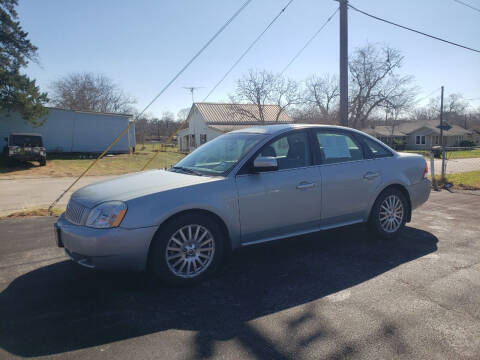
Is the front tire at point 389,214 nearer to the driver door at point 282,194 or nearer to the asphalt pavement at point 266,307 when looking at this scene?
the asphalt pavement at point 266,307

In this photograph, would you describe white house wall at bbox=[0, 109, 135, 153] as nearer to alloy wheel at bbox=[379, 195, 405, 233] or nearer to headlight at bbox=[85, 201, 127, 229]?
headlight at bbox=[85, 201, 127, 229]

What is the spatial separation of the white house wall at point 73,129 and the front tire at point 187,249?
26.6 m

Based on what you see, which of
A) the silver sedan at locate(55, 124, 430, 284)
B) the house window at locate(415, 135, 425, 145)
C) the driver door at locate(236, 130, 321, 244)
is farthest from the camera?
the house window at locate(415, 135, 425, 145)

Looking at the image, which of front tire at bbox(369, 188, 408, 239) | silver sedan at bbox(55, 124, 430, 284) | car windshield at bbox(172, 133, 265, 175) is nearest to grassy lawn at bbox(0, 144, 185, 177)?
car windshield at bbox(172, 133, 265, 175)

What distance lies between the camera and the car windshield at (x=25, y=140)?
65.8ft

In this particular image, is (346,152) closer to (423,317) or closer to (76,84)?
(423,317)

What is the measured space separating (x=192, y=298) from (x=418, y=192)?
3.82 m

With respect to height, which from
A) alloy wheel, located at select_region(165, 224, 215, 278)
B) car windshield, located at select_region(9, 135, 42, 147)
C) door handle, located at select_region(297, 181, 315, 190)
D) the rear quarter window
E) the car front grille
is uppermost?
car windshield, located at select_region(9, 135, 42, 147)

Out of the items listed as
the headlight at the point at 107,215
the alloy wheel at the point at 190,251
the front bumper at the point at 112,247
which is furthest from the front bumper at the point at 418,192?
the headlight at the point at 107,215

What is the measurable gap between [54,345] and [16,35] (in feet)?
87.1

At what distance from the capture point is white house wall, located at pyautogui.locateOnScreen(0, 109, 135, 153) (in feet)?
82.5

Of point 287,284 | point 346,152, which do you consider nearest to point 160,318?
point 287,284

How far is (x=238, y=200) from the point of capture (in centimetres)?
382

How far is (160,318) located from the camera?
9.71 feet
